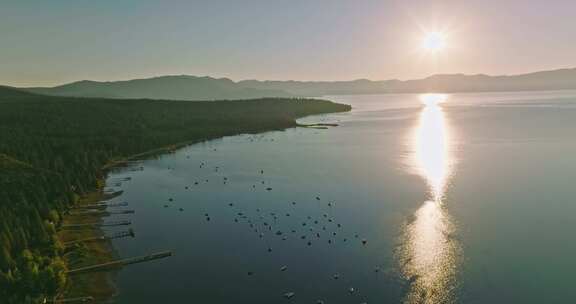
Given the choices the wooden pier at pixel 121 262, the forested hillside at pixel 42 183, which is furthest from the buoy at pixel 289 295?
the forested hillside at pixel 42 183

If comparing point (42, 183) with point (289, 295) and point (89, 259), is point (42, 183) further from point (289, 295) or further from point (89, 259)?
point (289, 295)

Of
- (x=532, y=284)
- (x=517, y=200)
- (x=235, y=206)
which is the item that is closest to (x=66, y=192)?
(x=235, y=206)

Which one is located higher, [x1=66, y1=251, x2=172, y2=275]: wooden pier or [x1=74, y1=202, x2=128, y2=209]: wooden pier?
[x1=74, y1=202, x2=128, y2=209]: wooden pier

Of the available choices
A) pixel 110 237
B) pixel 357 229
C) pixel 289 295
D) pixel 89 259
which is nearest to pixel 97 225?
pixel 110 237

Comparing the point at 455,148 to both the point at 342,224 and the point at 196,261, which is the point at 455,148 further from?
the point at 196,261

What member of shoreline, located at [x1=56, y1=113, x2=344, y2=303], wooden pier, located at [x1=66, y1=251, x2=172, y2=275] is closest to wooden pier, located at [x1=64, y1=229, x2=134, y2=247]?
shoreline, located at [x1=56, y1=113, x2=344, y2=303]

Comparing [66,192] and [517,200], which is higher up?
[66,192]

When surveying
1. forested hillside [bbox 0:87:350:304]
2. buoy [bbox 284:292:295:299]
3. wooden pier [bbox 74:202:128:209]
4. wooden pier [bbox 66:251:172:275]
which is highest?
forested hillside [bbox 0:87:350:304]

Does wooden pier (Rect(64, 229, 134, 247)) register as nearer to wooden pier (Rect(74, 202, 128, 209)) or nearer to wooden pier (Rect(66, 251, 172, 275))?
wooden pier (Rect(66, 251, 172, 275))
